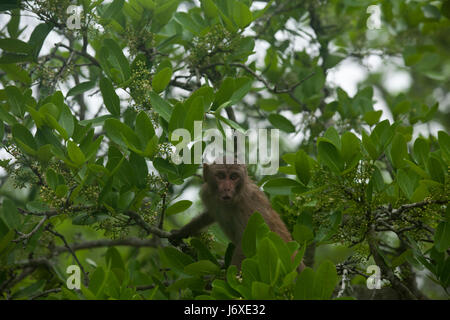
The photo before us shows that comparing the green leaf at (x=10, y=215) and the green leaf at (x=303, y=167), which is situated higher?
the green leaf at (x=303, y=167)

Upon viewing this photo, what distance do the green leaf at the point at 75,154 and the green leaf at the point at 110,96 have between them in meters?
0.56

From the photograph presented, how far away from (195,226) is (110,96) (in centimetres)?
190

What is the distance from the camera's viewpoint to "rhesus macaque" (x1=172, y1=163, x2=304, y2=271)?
5141mm

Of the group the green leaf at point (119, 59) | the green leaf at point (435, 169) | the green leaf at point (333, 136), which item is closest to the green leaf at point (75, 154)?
the green leaf at point (119, 59)

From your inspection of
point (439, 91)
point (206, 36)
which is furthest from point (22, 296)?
point (439, 91)

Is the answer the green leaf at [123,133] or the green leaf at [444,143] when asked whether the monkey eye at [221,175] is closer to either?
the green leaf at [123,133]

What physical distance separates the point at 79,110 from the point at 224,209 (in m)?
2.18

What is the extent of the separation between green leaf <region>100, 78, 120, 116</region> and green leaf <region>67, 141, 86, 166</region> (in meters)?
0.56

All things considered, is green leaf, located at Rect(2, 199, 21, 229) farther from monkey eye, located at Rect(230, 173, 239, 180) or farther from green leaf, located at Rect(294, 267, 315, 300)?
green leaf, located at Rect(294, 267, 315, 300)

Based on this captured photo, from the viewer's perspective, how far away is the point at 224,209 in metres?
5.36

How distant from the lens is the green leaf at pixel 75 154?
3154 mm

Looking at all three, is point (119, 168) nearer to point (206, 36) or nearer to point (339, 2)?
point (206, 36)

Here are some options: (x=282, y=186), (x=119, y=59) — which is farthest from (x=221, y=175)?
(x=119, y=59)

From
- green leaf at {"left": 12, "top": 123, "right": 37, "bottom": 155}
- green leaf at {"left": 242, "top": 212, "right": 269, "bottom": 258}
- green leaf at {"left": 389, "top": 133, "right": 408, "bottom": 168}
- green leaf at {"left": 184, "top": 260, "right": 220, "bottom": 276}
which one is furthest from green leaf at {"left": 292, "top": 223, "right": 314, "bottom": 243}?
green leaf at {"left": 12, "top": 123, "right": 37, "bottom": 155}
